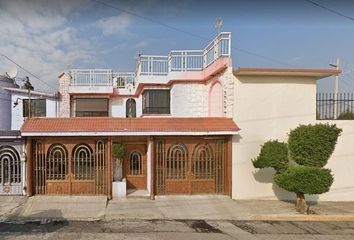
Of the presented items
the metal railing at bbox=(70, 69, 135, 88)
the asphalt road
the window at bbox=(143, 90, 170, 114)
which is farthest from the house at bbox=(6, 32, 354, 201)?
the metal railing at bbox=(70, 69, 135, 88)

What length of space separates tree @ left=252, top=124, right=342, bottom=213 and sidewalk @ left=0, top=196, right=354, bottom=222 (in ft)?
3.05

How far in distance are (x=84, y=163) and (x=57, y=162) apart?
3.10 ft

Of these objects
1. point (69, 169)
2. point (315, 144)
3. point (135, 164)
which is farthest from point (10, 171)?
point (315, 144)

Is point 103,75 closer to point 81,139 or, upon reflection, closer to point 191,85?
point 191,85

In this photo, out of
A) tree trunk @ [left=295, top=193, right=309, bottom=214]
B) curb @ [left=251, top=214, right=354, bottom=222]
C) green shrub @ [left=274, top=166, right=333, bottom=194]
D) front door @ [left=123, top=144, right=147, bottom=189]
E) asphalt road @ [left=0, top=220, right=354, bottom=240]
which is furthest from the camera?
front door @ [left=123, top=144, right=147, bottom=189]

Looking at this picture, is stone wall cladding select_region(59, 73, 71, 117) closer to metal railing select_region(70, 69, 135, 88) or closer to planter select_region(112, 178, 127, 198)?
metal railing select_region(70, 69, 135, 88)

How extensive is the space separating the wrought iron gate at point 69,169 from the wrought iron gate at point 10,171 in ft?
1.91

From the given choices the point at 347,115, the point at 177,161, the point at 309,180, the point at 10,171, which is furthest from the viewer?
the point at 347,115

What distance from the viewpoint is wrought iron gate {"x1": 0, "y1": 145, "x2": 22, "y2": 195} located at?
11.8 m

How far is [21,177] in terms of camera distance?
11805 millimetres

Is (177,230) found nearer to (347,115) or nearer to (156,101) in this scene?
(347,115)

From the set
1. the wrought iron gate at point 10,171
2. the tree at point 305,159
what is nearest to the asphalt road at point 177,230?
the tree at point 305,159

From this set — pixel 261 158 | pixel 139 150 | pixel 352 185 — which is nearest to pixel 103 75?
pixel 139 150

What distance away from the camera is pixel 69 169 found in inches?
470
